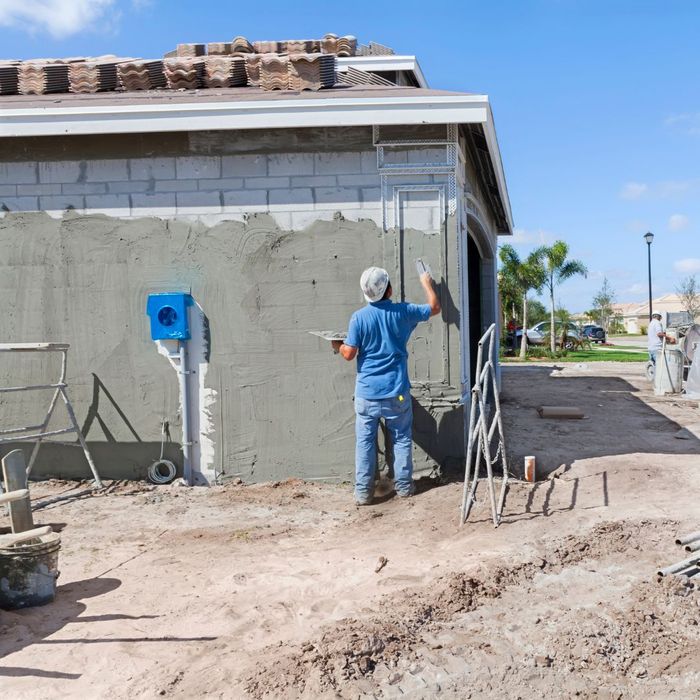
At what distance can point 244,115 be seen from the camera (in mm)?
6816

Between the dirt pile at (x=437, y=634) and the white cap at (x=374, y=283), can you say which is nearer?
the dirt pile at (x=437, y=634)

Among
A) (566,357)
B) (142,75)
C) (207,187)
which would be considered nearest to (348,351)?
(207,187)

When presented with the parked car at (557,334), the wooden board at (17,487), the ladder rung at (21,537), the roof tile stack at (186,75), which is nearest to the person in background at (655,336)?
the roof tile stack at (186,75)

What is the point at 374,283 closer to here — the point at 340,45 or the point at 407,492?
the point at 407,492

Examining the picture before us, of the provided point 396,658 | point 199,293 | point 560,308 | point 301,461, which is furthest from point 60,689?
point 560,308

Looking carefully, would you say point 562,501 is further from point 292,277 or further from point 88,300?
point 88,300

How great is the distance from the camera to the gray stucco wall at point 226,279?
7047 millimetres

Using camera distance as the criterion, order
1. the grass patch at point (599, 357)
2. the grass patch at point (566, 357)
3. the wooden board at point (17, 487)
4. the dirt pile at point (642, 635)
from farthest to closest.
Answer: the grass patch at point (566, 357) < the grass patch at point (599, 357) < the wooden board at point (17, 487) < the dirt pile at point (642, 635)

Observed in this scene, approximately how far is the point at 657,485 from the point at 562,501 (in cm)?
105

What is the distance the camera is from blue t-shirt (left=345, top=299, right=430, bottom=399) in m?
6.39

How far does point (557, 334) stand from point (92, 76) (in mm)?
27528

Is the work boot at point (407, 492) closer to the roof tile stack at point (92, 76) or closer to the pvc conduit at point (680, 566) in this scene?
the pvc conduit at point (680, 566)

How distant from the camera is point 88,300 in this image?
290 inches

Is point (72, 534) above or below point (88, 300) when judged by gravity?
below
